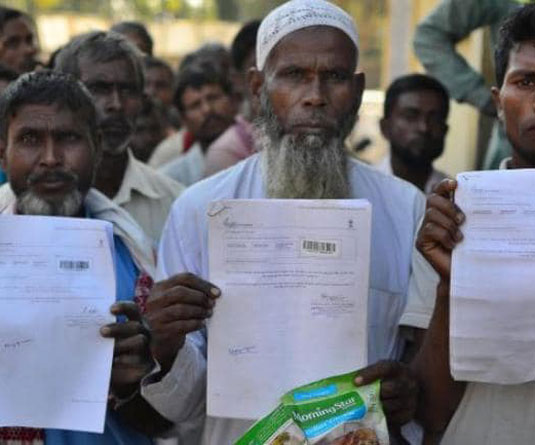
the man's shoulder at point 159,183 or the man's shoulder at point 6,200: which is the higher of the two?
the man's shoulder at point 6,200

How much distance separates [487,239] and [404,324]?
0.50 m

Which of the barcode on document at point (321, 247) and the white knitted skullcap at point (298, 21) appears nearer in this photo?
the barcode on document at point (321, 247)

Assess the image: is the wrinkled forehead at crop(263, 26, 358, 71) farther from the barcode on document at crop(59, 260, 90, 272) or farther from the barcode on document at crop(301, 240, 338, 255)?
the barcode on document at crop(59, 260, 90, 272)

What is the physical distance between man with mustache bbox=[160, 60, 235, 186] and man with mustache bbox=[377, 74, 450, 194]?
151cm

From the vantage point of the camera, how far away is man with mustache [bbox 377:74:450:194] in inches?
192

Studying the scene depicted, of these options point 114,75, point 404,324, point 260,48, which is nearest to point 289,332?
point 404,324

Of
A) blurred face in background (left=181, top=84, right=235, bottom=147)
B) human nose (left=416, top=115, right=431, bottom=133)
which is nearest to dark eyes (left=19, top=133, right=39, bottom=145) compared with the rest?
human nose (left=416, top=115, right=431, bottom=133)

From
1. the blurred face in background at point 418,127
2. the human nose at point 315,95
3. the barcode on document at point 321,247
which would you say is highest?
the human nose at point 315,95

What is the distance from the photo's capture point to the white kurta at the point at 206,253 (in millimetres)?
2795

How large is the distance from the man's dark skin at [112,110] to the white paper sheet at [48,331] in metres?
1.57

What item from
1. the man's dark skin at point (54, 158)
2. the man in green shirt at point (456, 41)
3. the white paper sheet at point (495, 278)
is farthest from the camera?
the man in green shirt at point (456, 41)

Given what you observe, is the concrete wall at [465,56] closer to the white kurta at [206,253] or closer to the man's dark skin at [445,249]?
the white kurta at [206,253]
